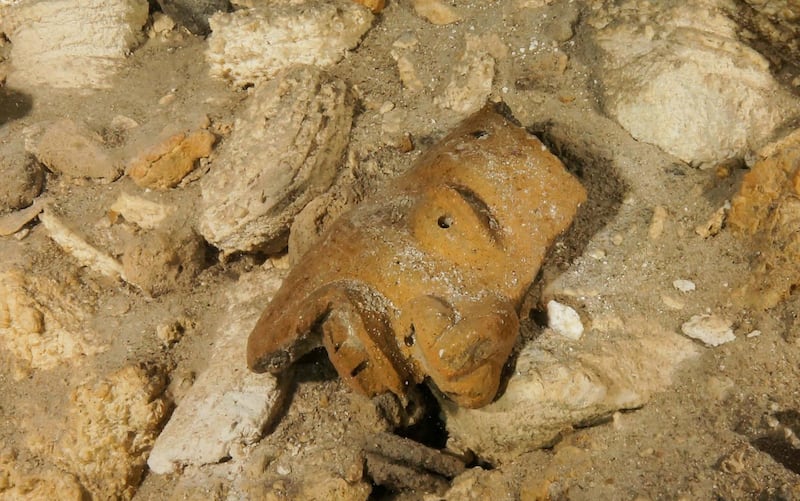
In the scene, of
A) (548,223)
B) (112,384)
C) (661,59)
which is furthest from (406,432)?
(661,59)

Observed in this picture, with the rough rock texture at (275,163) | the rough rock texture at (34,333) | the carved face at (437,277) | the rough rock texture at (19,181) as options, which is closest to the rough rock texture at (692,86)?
the carved face at (437,277)

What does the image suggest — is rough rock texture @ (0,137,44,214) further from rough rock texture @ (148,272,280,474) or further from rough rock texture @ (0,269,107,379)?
rough rock texture @ (148,272,280,474)

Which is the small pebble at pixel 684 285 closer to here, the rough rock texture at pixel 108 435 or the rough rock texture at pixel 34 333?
the rough rock texture at pixel 108 435

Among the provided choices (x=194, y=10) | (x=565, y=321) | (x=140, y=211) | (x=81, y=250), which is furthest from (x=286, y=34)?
(x=565, y=321)

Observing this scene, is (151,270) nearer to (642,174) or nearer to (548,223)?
(548,223)

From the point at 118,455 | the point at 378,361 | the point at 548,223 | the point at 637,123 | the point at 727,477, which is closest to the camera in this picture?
the point at 727,477

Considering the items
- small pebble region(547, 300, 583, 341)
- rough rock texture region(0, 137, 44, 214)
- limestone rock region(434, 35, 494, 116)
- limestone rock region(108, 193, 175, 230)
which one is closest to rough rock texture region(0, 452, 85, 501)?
limestone rock region(108, 193, 175, 230)
